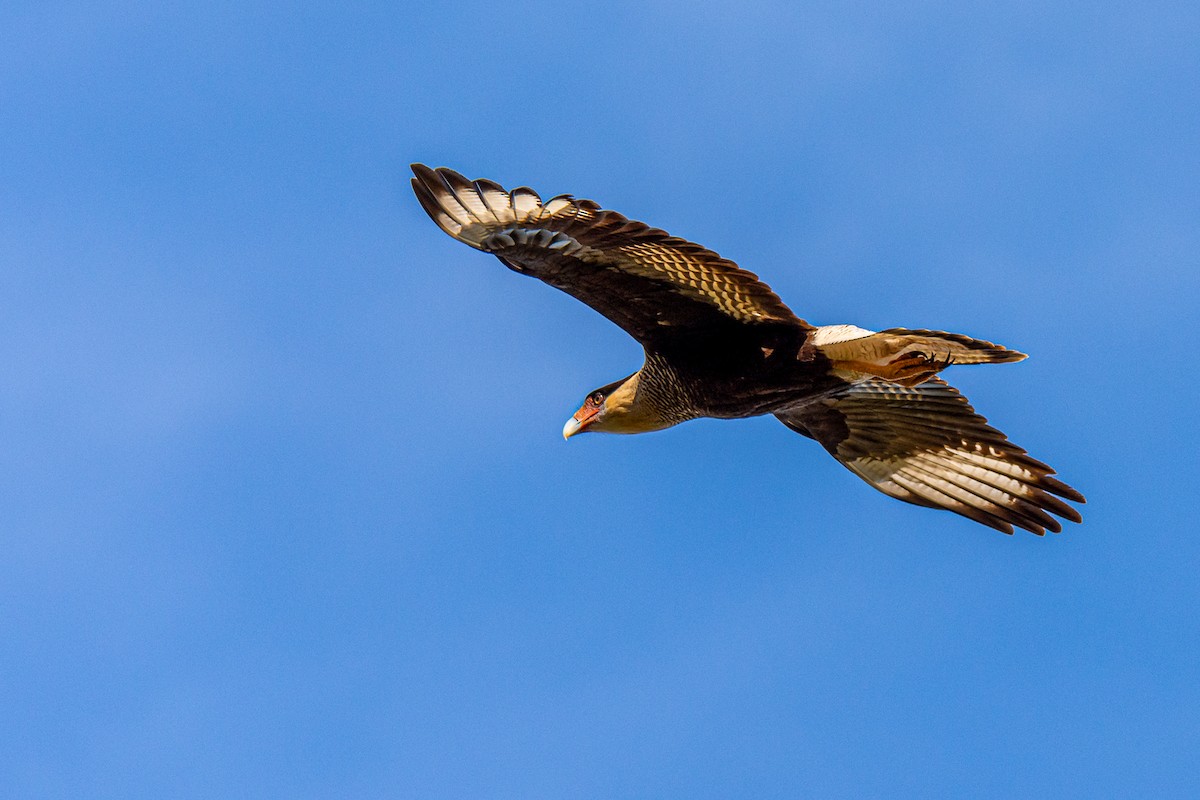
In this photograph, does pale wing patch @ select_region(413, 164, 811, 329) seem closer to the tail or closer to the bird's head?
the tail

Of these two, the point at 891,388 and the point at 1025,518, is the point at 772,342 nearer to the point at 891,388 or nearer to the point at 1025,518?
the point at 891,388

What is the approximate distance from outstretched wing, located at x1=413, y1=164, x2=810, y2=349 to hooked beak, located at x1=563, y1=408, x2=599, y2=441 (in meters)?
1.10

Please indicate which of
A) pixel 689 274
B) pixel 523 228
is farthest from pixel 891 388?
pixel 523 228

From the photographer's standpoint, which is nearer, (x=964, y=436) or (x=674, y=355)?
(x=674, y=355)

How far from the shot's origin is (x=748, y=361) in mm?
8789

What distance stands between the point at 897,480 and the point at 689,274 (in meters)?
2.83

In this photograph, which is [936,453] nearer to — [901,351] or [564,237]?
[901,351]

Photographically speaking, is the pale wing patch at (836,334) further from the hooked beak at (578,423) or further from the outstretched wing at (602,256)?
the hooked beak at (578,423)

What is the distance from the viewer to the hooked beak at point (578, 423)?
9.56 m

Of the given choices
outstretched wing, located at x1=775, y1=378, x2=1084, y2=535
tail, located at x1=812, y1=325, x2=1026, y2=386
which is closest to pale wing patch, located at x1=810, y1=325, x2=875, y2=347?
tail, located at x1=812, y1=325, x2=1026, y2=386

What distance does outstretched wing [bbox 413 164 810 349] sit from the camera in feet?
26.0

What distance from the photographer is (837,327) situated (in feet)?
28.5

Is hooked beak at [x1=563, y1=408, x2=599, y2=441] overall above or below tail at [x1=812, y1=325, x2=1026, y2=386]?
above

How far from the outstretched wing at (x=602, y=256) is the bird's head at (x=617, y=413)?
80cm
